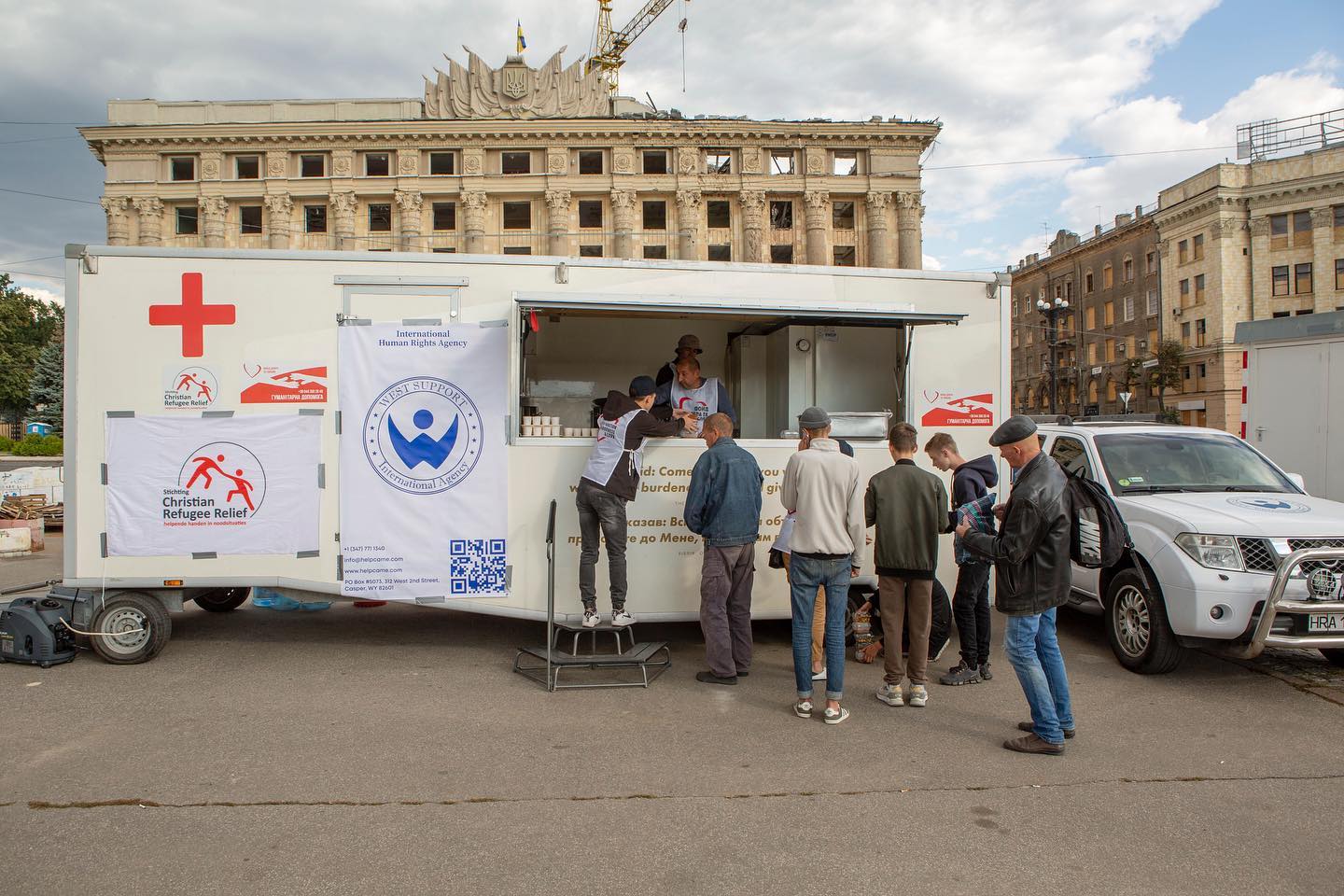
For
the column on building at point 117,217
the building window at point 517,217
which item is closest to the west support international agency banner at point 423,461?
the building window at point 517,217

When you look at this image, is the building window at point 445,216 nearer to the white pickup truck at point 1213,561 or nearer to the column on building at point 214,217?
the column on building at point 214,217

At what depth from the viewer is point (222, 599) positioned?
8.34 meters

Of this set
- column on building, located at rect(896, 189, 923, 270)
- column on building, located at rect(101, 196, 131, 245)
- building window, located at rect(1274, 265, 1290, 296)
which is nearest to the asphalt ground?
column on building, located at rect(896, 189, 923, 270)

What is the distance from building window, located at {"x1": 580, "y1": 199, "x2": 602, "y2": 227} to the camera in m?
55.4

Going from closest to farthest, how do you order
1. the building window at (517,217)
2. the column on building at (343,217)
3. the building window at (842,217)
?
the column on building at (343,217)
the building window at (517,217)
the building window at (842,217)

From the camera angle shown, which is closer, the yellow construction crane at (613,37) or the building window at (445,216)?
the building window at (445,216)

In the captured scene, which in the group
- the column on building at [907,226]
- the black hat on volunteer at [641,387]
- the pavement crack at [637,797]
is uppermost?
the column on building at [907,226]

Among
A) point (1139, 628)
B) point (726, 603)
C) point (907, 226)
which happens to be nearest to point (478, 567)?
point (726, 603)

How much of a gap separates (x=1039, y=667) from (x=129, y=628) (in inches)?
247

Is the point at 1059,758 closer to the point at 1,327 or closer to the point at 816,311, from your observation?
the point at 816,311

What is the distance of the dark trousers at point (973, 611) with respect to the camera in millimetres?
5891

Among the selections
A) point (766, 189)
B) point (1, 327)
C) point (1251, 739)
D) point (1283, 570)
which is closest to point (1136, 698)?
point (1251, 739)

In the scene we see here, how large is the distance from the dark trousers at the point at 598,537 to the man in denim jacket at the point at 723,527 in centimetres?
68

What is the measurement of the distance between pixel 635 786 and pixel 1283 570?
162 inches
